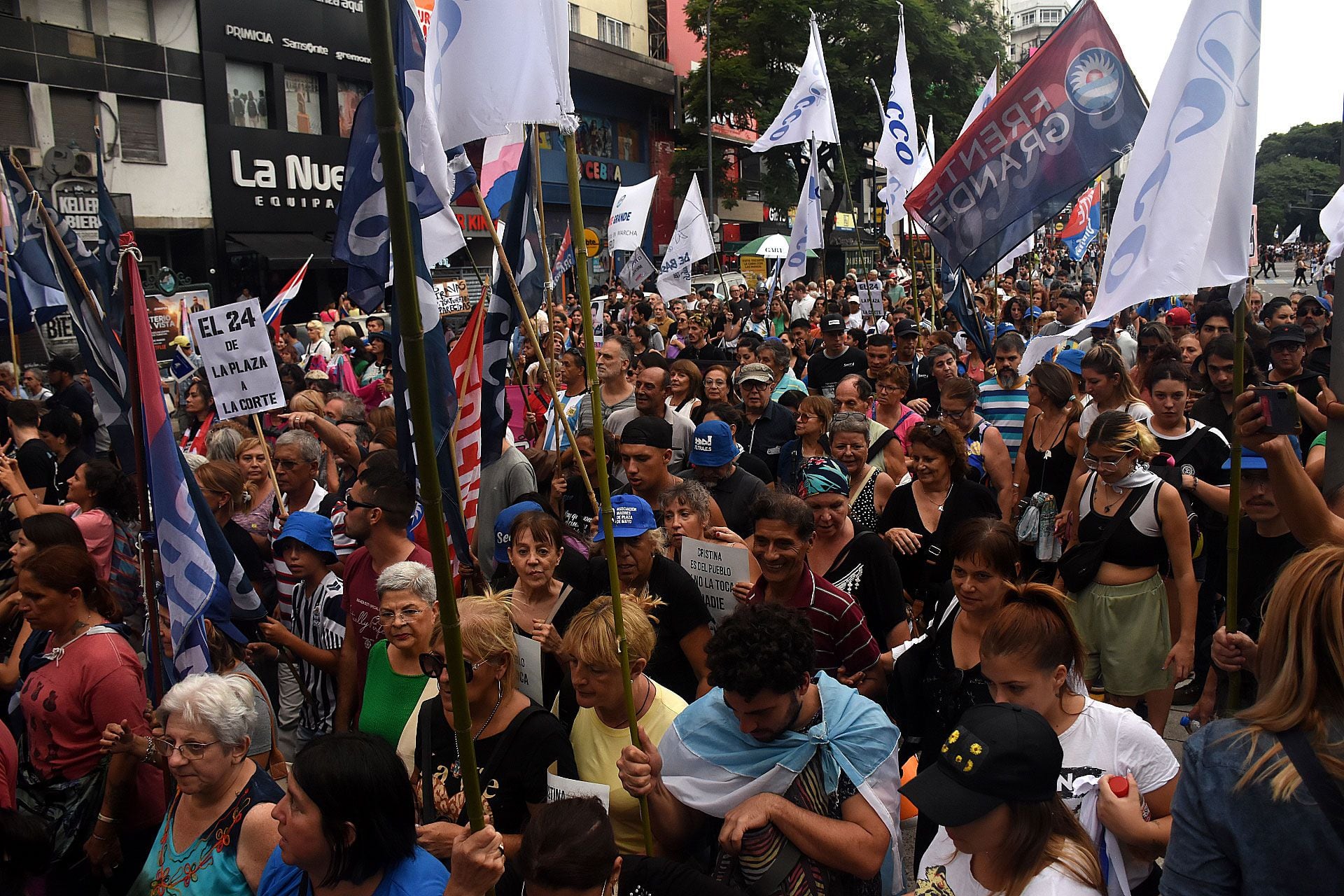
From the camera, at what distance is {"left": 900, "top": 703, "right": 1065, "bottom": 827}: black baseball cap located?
2299mm

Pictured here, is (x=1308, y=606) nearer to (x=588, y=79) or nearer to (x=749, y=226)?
(x=588, y=79)

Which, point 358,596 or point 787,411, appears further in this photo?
point 787,411

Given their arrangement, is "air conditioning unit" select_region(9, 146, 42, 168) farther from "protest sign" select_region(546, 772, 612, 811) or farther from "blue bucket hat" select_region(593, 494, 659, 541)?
"protest sign" select_region(546, 772, 612, 811)

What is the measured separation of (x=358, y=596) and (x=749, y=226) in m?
51.6

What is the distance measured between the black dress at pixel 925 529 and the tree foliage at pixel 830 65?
36.6m

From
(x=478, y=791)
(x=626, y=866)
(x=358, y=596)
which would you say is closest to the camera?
(x=478, y=791)

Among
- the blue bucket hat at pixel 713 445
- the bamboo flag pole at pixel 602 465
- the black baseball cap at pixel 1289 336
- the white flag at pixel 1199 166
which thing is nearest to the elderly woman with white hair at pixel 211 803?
the bamboo flag pole at pixel 602 465

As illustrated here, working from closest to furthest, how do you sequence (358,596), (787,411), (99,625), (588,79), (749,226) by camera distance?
(99,625) → (358,596) → (787,411) → (588,79) → (749,226)

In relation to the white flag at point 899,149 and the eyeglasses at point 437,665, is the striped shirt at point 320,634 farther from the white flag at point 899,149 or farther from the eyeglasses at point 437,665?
the white flag at point 899,149

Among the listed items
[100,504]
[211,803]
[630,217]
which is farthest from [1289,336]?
[630,217]

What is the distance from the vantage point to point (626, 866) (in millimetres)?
2803

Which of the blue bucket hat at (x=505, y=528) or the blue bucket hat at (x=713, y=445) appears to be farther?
the blue bucket hat at (x=713, y=445)

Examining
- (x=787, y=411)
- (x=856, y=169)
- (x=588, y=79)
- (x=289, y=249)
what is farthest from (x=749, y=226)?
(x=787, y=411)

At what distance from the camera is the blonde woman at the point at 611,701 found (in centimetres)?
333
